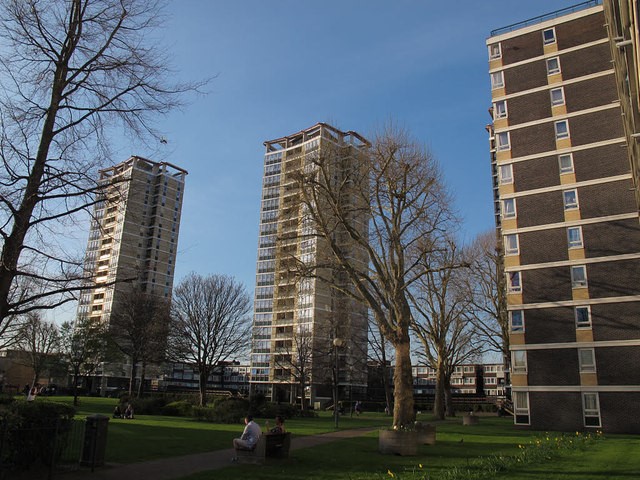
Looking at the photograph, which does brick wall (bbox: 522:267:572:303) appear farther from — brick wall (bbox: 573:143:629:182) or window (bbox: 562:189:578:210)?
brick wall (bbox: 573:143:629:182)

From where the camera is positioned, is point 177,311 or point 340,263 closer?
point 340,263

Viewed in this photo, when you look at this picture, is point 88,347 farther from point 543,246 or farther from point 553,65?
point 553,65

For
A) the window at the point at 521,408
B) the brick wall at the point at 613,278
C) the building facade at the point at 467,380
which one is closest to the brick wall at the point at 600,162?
the brick wall at the point at 613,278

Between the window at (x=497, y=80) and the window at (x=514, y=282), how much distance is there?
13.8 metres

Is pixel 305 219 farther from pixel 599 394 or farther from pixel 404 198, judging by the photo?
pixel 599 394

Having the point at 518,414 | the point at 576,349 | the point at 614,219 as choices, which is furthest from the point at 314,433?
the point at 614,219

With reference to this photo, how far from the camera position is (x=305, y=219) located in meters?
23.4

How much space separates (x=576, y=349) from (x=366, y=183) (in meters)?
17.6

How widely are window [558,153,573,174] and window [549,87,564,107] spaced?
378 cm

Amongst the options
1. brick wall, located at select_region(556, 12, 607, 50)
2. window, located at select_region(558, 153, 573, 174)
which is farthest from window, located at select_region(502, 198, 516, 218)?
brick wall, located at select_region(556, 12, 607, 50)

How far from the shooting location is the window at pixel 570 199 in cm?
3278

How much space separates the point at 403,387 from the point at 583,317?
17.2m

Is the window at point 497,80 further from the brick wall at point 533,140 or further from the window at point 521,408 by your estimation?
the window at point 521,408

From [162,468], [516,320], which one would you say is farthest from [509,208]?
[162,468]
